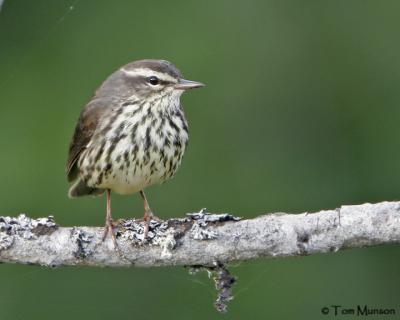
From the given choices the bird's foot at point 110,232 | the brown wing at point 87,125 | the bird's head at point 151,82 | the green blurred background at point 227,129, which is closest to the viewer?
the bird's foot at point 110,232

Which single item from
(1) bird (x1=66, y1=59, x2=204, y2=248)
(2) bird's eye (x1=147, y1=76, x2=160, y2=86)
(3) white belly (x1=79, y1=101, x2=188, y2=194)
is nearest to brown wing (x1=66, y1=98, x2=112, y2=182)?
(1) bird (x1=66, y1=59, x2=204, y2=248)

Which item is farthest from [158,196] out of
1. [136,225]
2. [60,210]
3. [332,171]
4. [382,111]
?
[136,225]

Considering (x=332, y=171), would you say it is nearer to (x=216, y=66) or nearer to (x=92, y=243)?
(x=216, y=66)

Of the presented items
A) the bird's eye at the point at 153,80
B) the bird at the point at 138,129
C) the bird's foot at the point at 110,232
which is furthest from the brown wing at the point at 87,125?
the bird's foot at the point at 110,232

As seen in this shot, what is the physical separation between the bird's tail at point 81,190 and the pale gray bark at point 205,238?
1537 mm

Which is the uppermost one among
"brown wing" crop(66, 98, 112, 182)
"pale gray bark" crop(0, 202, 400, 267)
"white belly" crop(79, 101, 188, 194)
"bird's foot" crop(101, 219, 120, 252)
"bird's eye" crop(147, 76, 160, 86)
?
"bird's eye" crop(147, 76, 160, 86)

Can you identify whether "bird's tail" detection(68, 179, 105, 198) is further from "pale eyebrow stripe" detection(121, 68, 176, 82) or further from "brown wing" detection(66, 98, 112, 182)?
"pale eyebrow stripe" detection(121, 68, 176, 82)

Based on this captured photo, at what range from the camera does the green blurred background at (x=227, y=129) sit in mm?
9312

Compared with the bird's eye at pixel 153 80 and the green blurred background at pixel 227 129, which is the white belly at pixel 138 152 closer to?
the bird's eye at pixel 153 80

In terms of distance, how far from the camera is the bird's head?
7.51m

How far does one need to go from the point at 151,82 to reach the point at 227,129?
2579 millimetres

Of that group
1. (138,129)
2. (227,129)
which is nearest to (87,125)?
(138,129)

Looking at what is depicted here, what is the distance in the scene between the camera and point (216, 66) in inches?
407

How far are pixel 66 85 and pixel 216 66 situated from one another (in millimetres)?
1381
